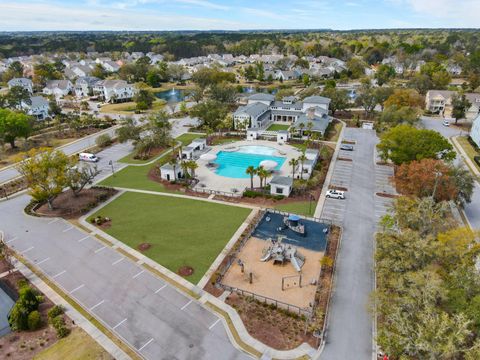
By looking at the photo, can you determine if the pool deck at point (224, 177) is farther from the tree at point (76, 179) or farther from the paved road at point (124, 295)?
the paved road at point (124, 295)

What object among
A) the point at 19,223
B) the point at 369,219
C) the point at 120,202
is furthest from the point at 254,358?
the point at 19,223

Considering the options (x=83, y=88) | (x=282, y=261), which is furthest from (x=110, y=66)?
(x=282, y=261)

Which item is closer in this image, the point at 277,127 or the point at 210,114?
the point at 210,114

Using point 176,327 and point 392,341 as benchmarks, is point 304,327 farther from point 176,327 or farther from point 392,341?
point 176,327

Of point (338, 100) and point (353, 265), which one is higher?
point (338, 100)

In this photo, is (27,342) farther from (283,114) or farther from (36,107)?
(36,107)

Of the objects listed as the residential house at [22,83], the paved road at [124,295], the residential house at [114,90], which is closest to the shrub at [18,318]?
the paved road at [124,295]

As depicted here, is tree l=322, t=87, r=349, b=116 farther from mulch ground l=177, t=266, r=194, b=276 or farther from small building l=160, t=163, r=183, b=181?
mulch ground l=177, t=266, r=194, b=276
